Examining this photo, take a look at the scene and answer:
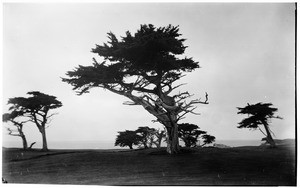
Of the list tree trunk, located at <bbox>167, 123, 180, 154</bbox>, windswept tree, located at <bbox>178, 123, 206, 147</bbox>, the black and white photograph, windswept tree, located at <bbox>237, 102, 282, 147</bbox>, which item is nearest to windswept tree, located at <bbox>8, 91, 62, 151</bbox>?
the black and white photograph

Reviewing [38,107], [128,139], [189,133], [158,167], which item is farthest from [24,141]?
[189,133]

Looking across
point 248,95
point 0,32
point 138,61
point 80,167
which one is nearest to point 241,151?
point 248,95

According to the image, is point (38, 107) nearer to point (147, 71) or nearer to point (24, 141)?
point (24, 141)

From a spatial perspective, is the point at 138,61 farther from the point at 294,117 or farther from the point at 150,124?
the point at 294,117

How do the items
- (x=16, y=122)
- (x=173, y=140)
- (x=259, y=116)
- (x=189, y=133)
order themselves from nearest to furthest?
Answer: (x=259, y=116), (x=16, y=122), (x=173, y=140), (x=189, y=133)

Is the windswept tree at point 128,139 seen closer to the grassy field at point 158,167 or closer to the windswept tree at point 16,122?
the grassy field at point 158,167
